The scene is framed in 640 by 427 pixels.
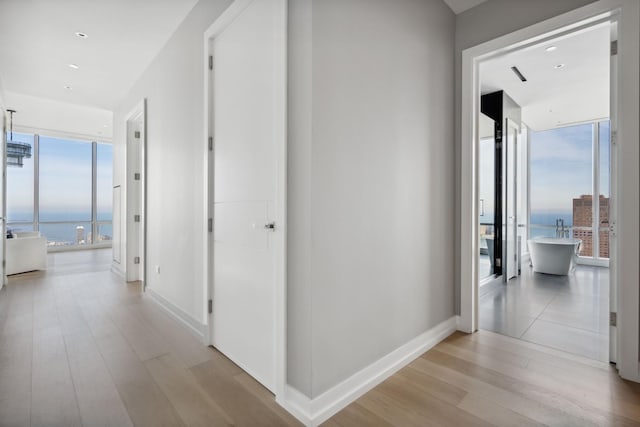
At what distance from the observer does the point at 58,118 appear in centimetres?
625

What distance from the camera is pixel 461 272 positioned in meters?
2.54

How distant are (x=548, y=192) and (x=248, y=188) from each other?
6.77 meters

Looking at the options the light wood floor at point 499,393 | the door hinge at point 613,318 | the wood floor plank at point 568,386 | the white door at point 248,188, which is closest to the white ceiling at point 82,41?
the white door at point 248,188

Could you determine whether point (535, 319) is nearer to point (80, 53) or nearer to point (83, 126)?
point (80, 53)

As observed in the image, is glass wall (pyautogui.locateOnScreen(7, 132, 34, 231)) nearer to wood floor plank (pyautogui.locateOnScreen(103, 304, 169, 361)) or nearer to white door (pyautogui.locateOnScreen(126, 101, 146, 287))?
white door (pyautogui.locateOnScreen(126, 101, 146, 287))

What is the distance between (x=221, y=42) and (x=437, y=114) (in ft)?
5.92

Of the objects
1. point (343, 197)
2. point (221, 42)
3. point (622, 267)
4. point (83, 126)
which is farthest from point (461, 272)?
point (83, 126)

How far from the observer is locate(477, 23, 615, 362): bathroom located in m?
2.74

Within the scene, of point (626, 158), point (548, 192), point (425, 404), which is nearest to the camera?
point (425, 404)

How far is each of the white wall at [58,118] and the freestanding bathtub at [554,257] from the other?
831 centimetres

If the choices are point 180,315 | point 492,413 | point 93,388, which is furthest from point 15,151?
point 492,413

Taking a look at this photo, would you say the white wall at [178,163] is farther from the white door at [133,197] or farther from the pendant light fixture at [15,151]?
the pendant light fixture at [15,151]

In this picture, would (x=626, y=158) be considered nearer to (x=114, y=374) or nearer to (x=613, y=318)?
(x=613, y=318)

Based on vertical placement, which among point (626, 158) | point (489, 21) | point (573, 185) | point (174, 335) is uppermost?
point (489, 21)
